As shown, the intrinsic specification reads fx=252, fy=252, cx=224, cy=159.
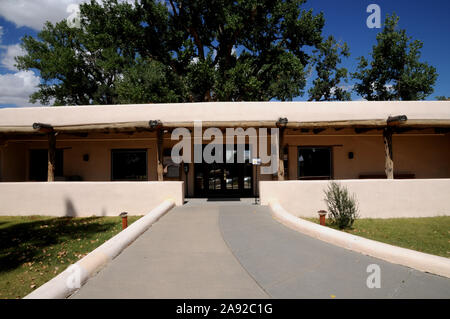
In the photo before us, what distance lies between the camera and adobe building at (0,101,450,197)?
A: 35.0ft

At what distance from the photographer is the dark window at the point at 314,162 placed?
1113 centimetres

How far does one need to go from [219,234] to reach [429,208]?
7584 millimetres

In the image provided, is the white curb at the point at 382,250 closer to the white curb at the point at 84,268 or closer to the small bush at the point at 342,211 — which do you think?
the small bush at the point at 342,211

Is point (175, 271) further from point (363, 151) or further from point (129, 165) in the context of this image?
point (363, 151)

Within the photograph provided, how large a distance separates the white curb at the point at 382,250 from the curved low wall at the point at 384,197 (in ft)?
8.24

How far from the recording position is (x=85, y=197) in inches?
349

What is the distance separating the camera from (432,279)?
3430 millimetres

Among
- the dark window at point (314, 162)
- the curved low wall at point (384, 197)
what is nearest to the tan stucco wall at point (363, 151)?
the dark window at point (314, 162)

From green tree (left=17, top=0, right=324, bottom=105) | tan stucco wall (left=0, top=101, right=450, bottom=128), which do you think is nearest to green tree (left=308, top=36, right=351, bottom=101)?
green tree (left=17, top=0, right=324, bottom=105)

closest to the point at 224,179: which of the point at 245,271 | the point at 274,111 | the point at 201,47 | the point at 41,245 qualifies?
the point at 274,111

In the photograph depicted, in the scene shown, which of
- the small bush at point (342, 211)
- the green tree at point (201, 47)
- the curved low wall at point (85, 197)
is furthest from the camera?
the green tree at point (201, 47)

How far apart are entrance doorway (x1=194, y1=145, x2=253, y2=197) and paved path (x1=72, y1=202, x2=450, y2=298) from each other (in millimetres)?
5557
